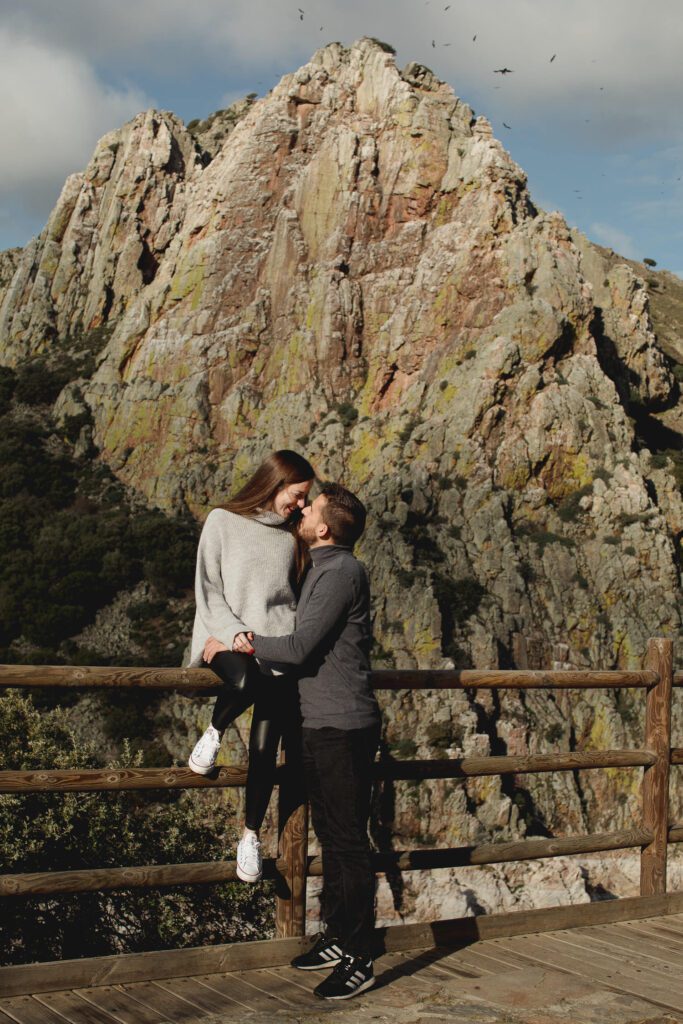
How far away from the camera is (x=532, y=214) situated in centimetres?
4744

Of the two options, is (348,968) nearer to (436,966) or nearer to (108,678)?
(436,966)

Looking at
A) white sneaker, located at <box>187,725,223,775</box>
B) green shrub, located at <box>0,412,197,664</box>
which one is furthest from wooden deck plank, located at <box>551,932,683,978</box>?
green shrub, located at <box>0,412,197,664</box>

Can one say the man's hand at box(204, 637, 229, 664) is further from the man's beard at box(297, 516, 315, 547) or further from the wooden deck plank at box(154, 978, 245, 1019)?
the wooden deck plank at box(154, 978, 245, 1019)

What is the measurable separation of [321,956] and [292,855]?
0.48 meters

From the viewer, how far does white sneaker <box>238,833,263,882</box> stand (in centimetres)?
429

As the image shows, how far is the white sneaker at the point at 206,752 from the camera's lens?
14.1 ft

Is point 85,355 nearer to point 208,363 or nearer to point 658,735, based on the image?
point 208,363

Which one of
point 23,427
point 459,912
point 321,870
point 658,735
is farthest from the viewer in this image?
point 23,427

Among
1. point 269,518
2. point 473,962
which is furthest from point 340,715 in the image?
point 473,962

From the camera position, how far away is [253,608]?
4.38m

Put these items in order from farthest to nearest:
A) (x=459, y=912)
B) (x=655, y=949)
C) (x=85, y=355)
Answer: (x=85, y=355)
(x=459, y=912)
(x=655, y=949)

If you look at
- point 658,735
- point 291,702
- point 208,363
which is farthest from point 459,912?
point 208,363

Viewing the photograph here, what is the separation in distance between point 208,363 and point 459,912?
30.6m

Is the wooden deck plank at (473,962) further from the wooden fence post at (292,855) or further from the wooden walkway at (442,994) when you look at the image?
the wooden fence post at (292,855)
